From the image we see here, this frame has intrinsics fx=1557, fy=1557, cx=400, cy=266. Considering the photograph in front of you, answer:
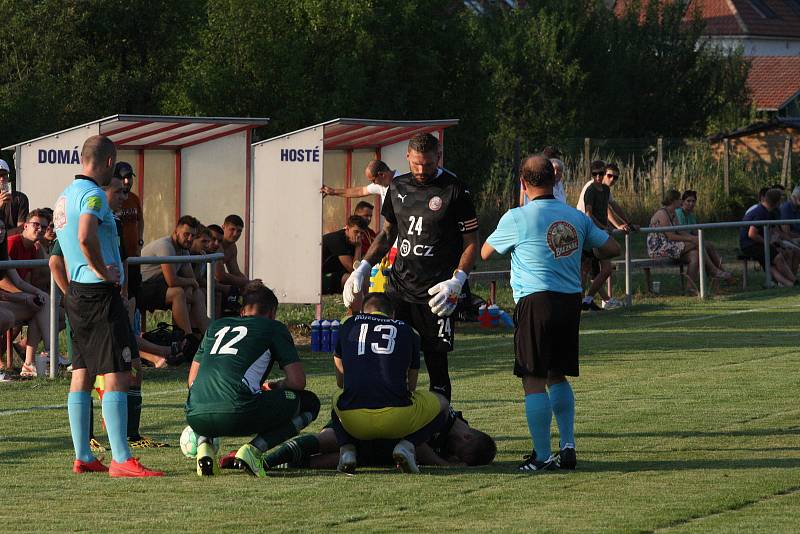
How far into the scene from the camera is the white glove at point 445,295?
9.34 metres

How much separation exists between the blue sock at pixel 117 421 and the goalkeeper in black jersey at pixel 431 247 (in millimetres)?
1713

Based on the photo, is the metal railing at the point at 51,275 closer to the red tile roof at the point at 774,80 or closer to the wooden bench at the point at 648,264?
the wooden bench at the point at 648,264

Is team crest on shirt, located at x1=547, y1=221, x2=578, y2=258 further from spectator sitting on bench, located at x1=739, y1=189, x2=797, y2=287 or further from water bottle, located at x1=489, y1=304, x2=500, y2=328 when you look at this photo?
spectator sitting on bench, located at x1=739, y1=189, x2=797, y2=287

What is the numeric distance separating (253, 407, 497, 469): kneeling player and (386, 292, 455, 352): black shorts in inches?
25.8

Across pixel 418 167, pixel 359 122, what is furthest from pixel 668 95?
pixel 418 167

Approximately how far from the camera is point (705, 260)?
70.5 ft

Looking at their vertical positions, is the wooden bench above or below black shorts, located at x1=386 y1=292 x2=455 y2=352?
above

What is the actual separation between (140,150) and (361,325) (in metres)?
10.9

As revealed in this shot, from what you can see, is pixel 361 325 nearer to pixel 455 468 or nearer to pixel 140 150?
pixel 455 468

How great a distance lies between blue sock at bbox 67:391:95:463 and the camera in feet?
28.6

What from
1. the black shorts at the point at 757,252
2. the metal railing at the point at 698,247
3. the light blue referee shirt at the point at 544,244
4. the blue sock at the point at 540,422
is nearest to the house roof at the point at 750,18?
the black shorts at the point at 757,252

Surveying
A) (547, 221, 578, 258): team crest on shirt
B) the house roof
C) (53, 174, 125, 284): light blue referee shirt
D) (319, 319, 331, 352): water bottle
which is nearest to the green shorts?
(53, 174, 125, 284): light blue referee shirt

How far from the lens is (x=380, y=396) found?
8523 mm

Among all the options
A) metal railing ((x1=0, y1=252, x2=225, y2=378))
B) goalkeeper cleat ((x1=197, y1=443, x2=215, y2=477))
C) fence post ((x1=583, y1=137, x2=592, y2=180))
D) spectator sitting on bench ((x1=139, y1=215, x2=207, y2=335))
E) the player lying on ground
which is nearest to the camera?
goalkeeper cleat ((x1=197, y1=443, x2=215, y2=477))
